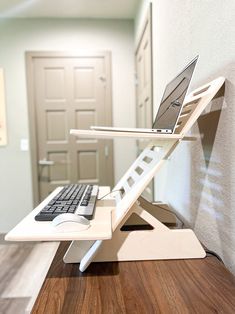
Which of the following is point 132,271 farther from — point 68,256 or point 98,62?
point 98,62

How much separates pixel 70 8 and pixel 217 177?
263 centimetres

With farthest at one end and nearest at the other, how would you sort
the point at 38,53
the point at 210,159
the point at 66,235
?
the point at 38,53 < the point at 210,159 < the point at 66,235

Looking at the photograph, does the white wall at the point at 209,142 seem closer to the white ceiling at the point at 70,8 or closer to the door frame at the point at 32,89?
the white ceiling at the point at 70,8

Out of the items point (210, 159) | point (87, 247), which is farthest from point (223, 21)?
point (87, 247)

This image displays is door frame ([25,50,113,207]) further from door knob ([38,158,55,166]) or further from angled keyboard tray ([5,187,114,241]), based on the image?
angled keyboard tray ([5,187,114,241])

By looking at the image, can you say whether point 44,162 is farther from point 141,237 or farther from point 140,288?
point 140,288

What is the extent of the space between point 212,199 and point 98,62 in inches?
102

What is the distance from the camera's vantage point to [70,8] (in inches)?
111

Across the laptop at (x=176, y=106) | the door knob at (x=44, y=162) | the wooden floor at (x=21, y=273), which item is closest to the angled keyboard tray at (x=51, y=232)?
the laptop at (x=176, y=106)

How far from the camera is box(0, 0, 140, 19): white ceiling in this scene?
2.69 meters

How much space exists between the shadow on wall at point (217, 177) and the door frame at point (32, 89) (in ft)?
7.41

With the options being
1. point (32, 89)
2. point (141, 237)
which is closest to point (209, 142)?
point (141, 237)

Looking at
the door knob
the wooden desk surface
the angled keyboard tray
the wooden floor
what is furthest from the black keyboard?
the door knob

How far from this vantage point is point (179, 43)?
51.1 inches
